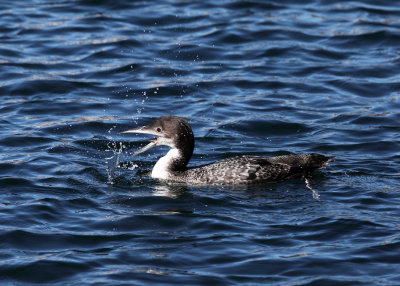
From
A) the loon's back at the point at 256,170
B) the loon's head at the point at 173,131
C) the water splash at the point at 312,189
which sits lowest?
the water splash at the point at 312,189

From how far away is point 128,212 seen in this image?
1118 centimetres


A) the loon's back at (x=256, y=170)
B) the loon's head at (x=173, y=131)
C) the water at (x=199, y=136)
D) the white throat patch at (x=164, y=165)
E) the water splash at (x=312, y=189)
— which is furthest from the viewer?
the white throat patch at (x=164, y=165)

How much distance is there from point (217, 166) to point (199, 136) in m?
2.37

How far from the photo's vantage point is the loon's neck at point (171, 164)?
41.9ft

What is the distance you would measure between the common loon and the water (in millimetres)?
211

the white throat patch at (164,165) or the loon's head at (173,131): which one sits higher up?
the loon's head at (173,131)

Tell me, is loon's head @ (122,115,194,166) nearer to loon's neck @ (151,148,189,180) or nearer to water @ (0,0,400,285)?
loon's neck @ (151,148,189,180)

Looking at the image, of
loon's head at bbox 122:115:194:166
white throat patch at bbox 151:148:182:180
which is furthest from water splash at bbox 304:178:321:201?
white throat patch at bbox 151:148:182:180

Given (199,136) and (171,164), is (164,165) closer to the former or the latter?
(171,164)

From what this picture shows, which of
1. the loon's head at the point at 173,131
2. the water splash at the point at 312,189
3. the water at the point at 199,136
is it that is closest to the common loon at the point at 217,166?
the loon's head at the point at 173,131

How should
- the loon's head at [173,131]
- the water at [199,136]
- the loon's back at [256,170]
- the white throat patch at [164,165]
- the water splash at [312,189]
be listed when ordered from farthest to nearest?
1. the white throat patch at [164,165]
2. the loon's head at [173,131]
3. the loon's back at [256,170]
4. the water splash at [312,189]
5. the water at [199,136]

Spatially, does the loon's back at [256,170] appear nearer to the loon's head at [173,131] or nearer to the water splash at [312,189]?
the water splash at [312,189]

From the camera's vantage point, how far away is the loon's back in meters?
12.4

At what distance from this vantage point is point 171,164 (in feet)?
42.0
